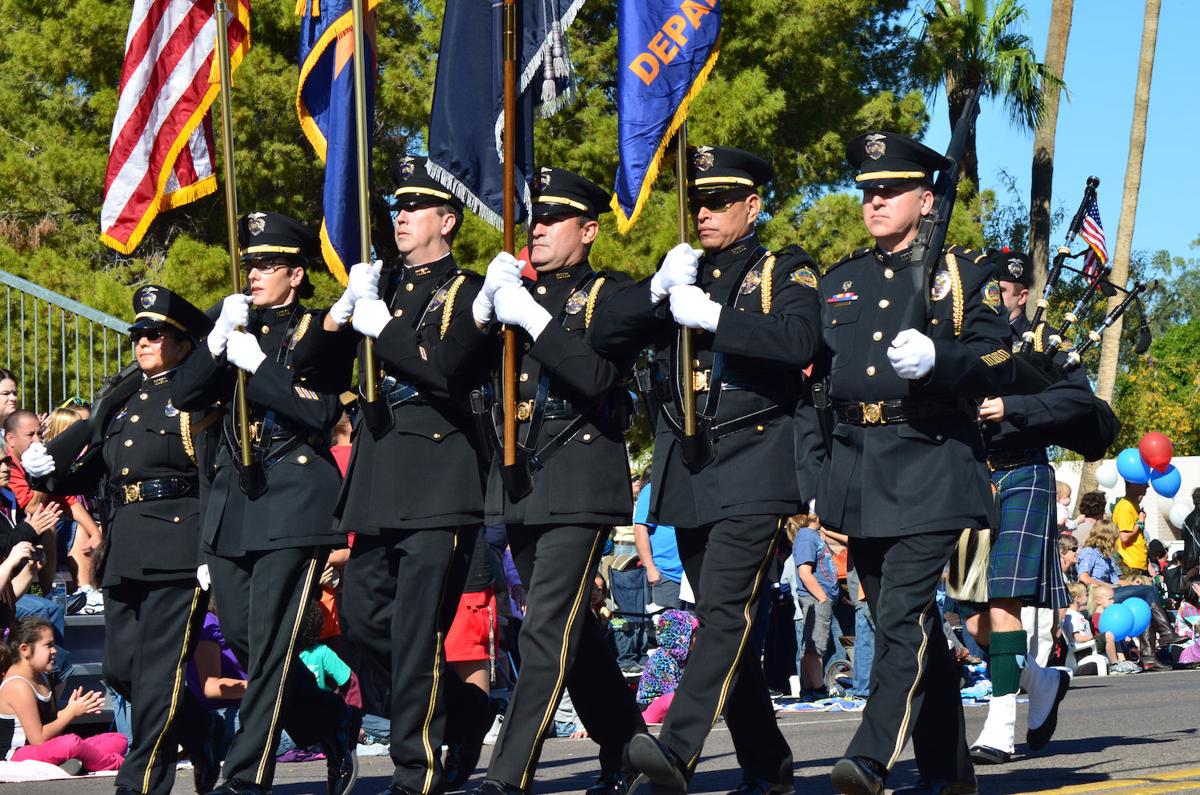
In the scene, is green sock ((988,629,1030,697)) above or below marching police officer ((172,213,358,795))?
below

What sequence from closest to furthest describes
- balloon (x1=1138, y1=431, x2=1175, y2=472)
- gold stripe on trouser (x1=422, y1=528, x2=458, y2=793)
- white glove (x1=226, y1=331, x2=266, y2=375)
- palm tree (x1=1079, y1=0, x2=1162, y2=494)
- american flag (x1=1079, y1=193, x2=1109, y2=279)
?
gold stripe on trouser (x1=422, y1=528, x2=458, y2=793), white glove (x1=226, y1=331, x2=266, y2=375), american flag (x1=1079, y1=193, x2=1109, y2=279), balloon (x1=1138, y1=431, x2=1175, y2=472), palm tree (x1=1079, y1=0, x2=1162, y2=494)

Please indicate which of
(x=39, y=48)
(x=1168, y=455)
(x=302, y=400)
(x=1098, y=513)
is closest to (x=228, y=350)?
(x=302, y=400)

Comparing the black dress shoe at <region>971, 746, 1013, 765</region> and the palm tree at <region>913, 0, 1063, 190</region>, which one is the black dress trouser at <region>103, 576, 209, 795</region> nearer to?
the black dress shoe at <region>971, 746, 1013, 765</region>

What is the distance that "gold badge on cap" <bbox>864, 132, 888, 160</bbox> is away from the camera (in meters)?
6.51

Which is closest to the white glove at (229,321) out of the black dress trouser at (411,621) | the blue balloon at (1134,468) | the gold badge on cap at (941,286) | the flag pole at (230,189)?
the flag pole at (230,189)

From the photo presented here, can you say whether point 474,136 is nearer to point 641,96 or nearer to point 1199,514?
point 641,96

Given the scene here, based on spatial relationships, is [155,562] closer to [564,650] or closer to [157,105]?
[564,650]

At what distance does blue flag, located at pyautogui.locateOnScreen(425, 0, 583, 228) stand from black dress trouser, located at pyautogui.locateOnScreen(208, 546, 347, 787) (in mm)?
1555

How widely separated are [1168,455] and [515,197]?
1645 cm

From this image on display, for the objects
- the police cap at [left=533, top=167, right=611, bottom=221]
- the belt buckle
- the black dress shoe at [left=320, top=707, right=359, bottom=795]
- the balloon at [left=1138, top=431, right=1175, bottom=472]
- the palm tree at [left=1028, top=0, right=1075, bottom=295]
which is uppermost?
the palm tree at [left=1028, top=0, right=1075, bottom=295]

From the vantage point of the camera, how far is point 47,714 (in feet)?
31.7

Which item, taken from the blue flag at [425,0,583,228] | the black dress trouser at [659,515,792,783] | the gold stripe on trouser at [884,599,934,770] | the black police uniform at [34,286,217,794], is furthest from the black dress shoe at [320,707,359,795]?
the gold stripe on trouser at [884,599,934,770]

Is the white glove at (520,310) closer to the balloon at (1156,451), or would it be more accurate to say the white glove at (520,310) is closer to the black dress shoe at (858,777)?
the black dress shoe at (858,777)

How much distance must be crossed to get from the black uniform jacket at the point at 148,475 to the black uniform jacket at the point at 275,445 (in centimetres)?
25
